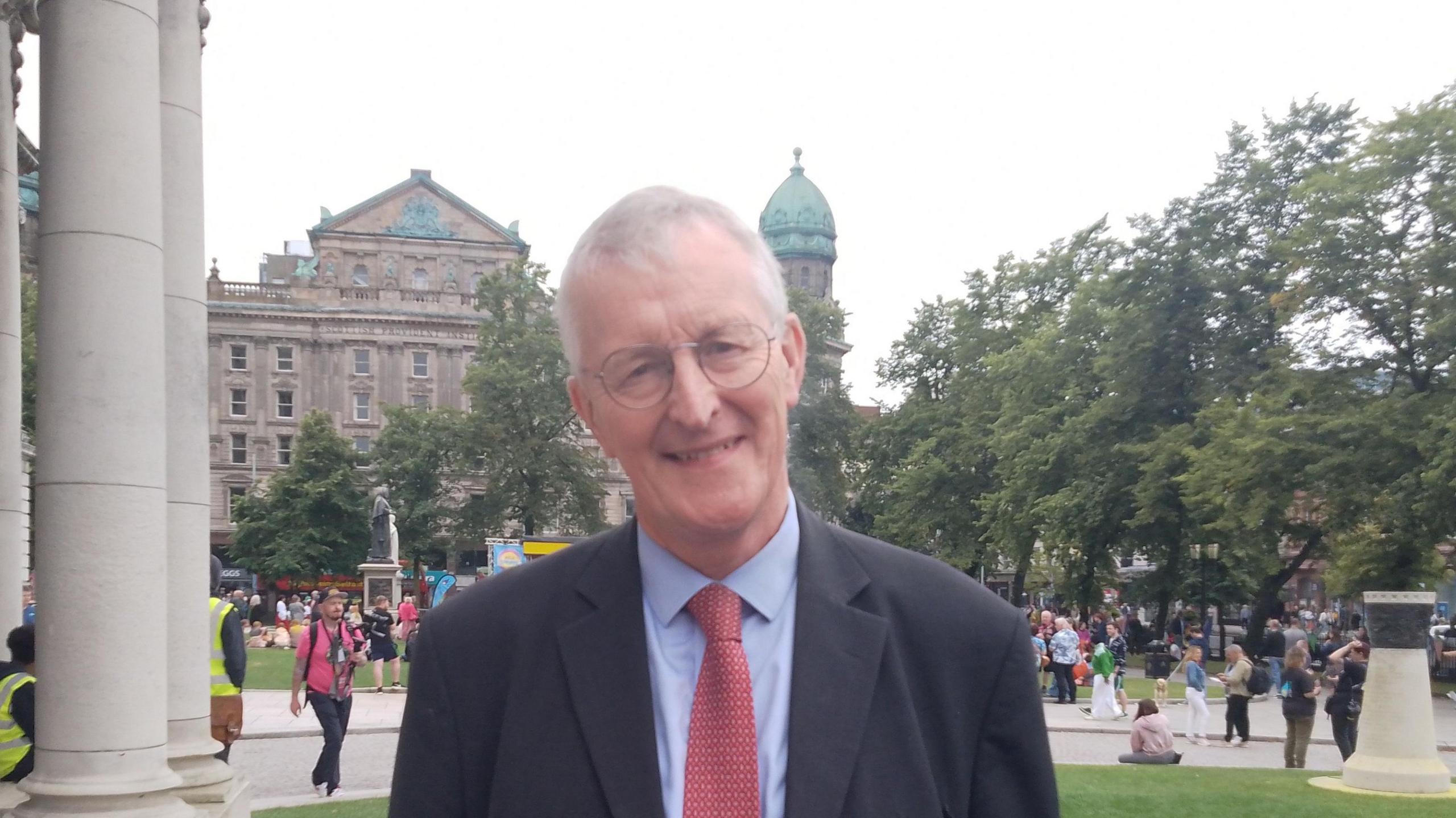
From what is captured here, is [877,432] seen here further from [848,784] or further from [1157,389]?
[848,784]

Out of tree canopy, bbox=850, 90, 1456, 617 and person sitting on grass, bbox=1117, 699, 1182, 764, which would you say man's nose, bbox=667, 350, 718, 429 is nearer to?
person sitting on grass, bbox=1117, 699, 1182, 764

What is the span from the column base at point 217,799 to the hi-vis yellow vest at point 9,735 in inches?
38.2

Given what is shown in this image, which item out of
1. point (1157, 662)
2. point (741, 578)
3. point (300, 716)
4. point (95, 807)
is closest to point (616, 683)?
point (741, 578)

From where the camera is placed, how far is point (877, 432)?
218ft

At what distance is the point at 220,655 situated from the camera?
11320 mm

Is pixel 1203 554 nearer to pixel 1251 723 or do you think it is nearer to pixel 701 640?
pixel 1251 723

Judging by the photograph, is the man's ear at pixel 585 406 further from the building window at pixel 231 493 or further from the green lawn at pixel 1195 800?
the building window at pixel 231 493

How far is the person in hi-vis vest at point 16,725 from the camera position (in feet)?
28.7

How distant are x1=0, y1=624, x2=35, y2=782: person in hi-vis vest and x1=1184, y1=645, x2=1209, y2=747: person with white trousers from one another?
63.6 ft

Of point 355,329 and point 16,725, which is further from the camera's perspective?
point 355,329

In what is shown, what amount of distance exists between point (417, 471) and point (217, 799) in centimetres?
6011

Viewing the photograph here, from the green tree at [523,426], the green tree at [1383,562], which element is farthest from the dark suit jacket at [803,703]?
the green tree at [523,426]

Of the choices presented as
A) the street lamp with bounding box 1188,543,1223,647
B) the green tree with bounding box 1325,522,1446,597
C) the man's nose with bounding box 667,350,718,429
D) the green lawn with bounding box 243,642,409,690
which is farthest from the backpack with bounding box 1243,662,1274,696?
the man's nose with bounding box 667,350,718,429

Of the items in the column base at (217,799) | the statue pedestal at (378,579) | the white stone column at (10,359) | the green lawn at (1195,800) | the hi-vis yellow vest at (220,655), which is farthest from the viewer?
the statue pedestal at (378,579)
